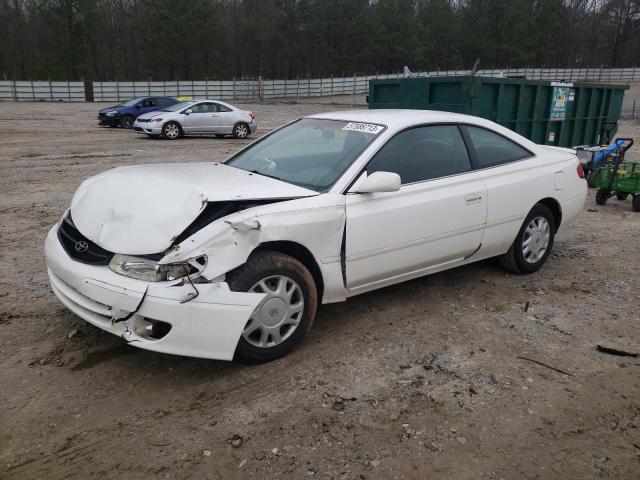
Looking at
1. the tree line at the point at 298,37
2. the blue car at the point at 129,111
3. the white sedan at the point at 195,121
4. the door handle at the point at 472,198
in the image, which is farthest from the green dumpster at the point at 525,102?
the tree line at the point at 298,37

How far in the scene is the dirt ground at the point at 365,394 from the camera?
2.73m

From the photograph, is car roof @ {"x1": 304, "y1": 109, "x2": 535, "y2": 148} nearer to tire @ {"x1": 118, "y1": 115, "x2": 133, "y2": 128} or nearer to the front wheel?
the front wheel

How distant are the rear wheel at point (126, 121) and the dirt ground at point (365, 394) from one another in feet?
58.9

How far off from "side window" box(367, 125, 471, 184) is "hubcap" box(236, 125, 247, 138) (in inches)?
620

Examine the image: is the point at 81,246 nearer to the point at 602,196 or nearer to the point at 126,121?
the point at 602,196

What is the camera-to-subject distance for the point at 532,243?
5.31 metres

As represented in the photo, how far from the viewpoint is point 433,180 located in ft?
14.4

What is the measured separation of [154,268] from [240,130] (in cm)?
1715

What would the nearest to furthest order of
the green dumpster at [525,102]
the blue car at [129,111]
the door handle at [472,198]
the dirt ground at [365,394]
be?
the dirt ground at [365,394] < the door handle at [472,198] < the green dumpster at [525,102] < the blue car at [129,111]

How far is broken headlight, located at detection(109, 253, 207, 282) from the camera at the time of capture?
3.19 metres

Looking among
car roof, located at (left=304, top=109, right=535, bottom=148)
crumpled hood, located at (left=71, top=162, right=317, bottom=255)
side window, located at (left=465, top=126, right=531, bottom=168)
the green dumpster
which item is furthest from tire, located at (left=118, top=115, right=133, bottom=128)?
side window, located at (left=465, top=126, right=531, bottom=168)

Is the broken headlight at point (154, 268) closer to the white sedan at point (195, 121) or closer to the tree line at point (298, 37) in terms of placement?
the white sedan at point (195, 121)

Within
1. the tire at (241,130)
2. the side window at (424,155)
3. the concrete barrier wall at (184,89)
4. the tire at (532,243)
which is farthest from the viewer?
the concrete barrier wall at (184,89)

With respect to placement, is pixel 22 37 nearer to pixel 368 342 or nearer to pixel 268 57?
pixel 268 57
